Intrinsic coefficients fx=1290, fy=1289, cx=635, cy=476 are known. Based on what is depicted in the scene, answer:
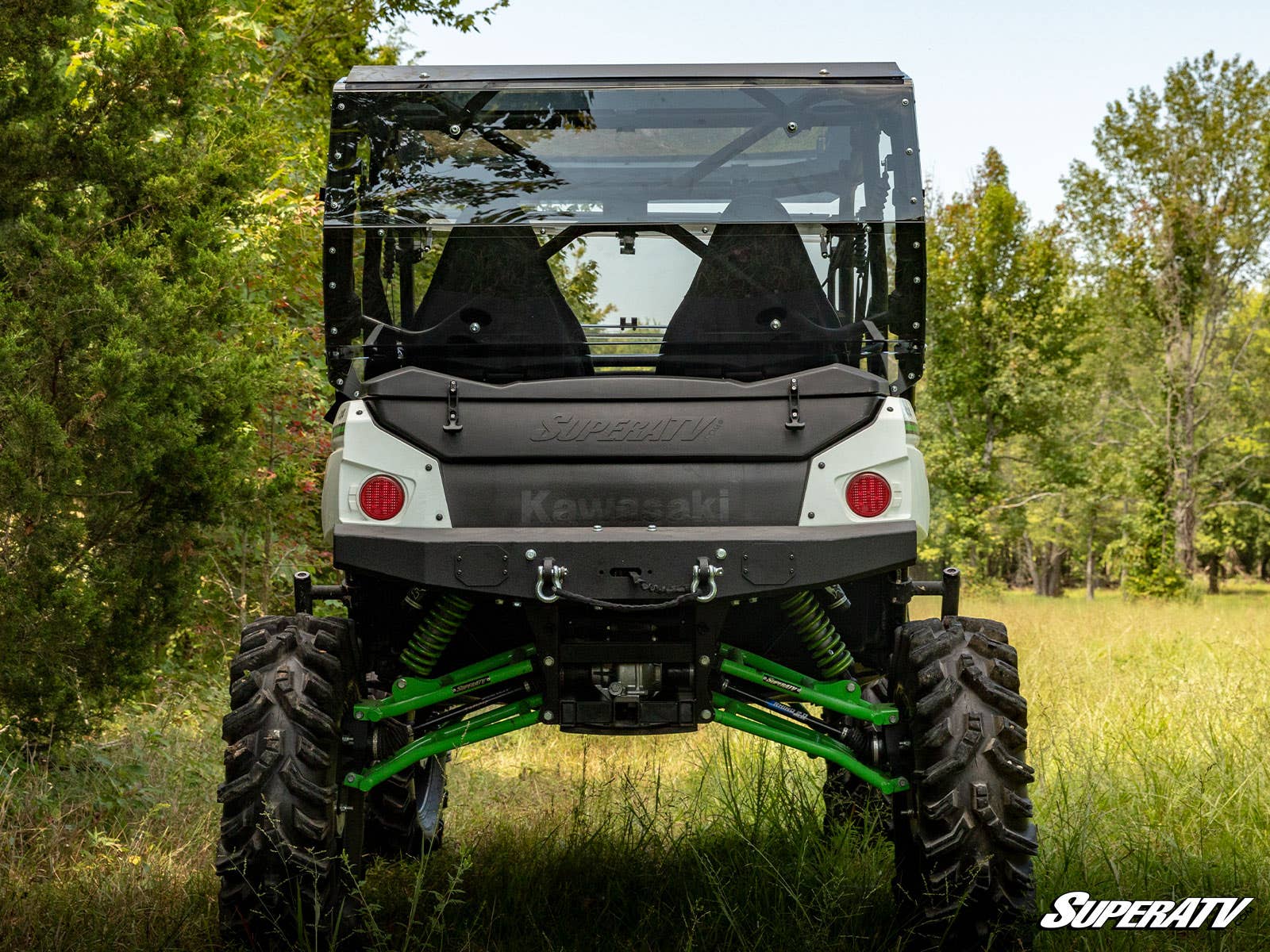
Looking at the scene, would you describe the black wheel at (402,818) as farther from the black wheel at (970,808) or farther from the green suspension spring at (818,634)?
the black wheel at (970,808)

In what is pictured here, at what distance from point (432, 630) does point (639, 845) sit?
1274mm

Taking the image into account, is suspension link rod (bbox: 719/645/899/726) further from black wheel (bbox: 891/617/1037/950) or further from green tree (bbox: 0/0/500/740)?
green tree (bbox: 0/0/500/740)

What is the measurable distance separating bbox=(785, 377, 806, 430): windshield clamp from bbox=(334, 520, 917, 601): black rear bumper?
332 mm

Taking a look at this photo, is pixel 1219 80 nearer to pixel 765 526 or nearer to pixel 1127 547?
pixel 1127 547

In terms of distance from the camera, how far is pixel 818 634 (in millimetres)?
4035

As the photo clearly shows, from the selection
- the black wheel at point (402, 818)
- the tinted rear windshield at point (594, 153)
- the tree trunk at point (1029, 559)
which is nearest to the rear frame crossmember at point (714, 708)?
the black wheel at point (402, 818)

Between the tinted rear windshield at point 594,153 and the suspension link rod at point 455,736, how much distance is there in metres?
1.65

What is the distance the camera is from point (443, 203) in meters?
4.45

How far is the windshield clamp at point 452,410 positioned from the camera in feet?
12.4

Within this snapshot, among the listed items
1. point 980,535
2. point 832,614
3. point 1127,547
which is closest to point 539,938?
point 832,614

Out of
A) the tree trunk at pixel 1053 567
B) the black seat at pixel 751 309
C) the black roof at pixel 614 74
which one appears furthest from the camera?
the tree trunk at pixel 1053 567

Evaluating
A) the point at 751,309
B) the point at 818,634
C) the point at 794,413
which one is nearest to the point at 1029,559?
the point at 751,309

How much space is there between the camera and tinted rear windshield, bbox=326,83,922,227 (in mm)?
4422

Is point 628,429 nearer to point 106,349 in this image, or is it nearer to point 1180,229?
point 106,349
